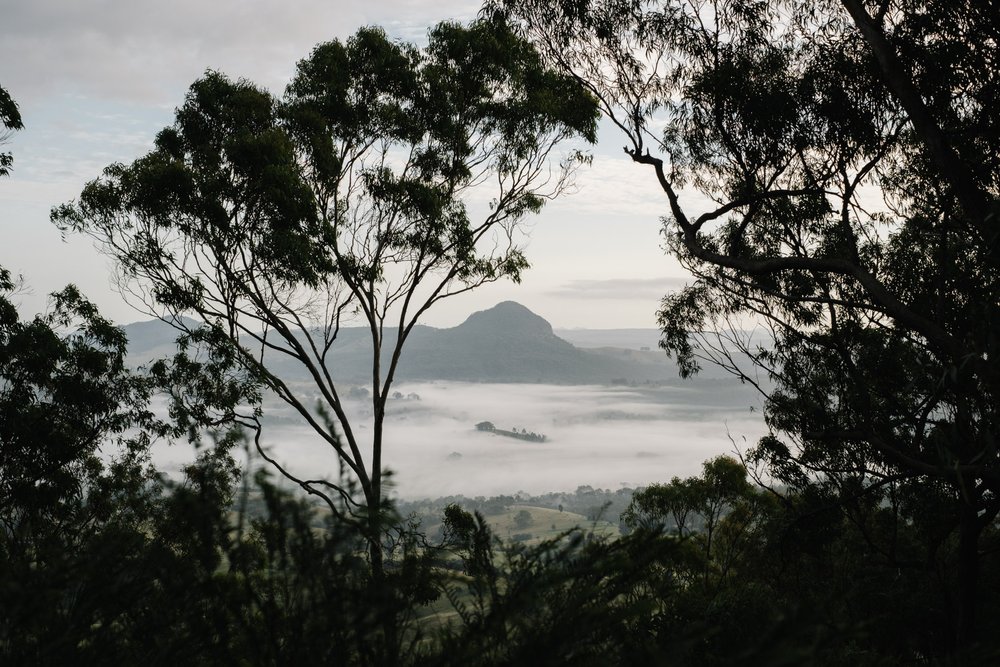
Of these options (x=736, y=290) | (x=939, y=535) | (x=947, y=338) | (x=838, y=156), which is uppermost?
(x=838, y=156)

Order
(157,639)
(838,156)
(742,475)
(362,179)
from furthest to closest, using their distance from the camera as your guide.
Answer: (742,475) < (362,179) < (838,156) < (157,639)

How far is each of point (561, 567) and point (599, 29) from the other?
8.38 meters

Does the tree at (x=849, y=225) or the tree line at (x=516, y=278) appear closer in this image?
the tree line at (x=516, y=278)

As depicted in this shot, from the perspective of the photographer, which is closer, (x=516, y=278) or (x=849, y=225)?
(x=849, y=225)

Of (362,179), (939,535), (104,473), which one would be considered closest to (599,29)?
(362,179)

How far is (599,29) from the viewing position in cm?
977

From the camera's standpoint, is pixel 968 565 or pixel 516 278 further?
pixel 516 278

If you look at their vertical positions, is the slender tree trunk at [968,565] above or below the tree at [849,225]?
below

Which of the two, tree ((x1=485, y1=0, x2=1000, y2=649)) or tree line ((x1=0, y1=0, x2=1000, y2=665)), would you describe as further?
tree ((x1=485, y1=0, x2=1000, y2=649))

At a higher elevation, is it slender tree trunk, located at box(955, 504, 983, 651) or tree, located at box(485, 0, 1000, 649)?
tree, located at box(485, 0, 1000, 649)

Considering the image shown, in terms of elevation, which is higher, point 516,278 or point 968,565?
point 516,278

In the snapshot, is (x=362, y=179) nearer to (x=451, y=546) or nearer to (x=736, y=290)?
(x=736, y=290)

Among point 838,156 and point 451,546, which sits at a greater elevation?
point 838,156

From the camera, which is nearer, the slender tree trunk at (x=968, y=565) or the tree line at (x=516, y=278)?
the tree line at (x=516, y=278)
